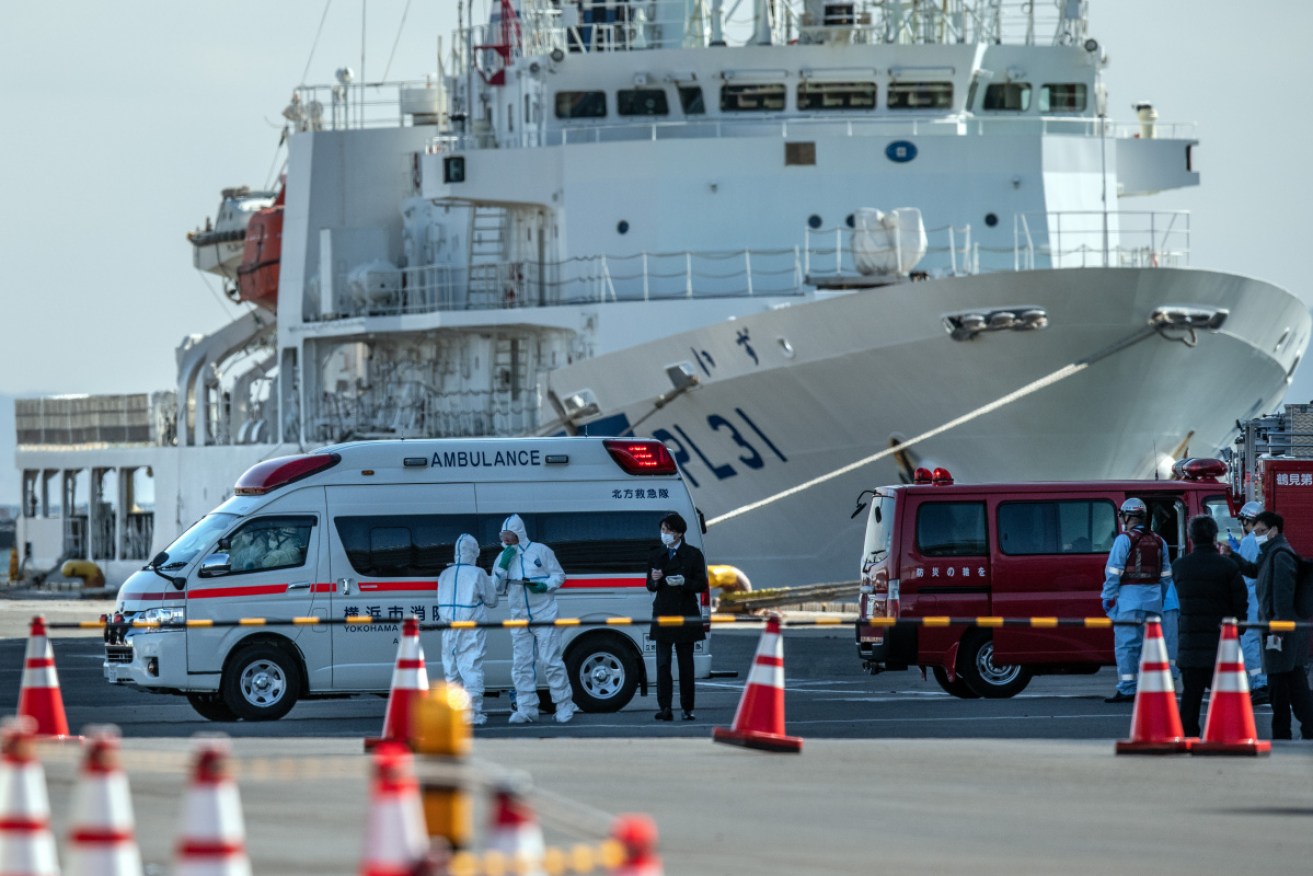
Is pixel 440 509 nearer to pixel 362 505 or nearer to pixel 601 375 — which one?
pixel 362 505

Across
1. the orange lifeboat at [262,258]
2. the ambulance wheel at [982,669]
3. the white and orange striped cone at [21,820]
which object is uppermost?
the orange lifeboat at [262,258]

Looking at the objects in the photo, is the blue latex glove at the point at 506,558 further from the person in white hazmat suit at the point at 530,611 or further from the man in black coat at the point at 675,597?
the man in black coat at the point at 675,597

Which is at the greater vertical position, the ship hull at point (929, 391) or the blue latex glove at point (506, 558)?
the ship hull at point (929, 391)

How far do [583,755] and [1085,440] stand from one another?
54.4ft

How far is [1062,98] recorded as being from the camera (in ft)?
112

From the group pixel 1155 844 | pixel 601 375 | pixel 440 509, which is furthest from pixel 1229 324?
pixel 1155 844

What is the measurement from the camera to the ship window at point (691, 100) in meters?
33.7

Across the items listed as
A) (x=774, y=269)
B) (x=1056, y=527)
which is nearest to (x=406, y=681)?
(x=1056, y=527)

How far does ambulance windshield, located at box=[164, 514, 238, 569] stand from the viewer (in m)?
17.3

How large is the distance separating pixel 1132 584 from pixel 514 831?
12.3m

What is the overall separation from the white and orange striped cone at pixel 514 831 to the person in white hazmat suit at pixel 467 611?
1079 centimetres

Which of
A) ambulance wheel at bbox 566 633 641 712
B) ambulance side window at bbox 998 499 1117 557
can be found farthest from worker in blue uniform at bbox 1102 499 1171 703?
ambulance wheel at bbox 566 633 641 712

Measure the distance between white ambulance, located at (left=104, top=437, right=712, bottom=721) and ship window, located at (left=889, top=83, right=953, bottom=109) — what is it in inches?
→ 638

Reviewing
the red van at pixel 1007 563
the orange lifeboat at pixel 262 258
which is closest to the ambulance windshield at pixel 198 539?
the red van at pixel 1007 563
